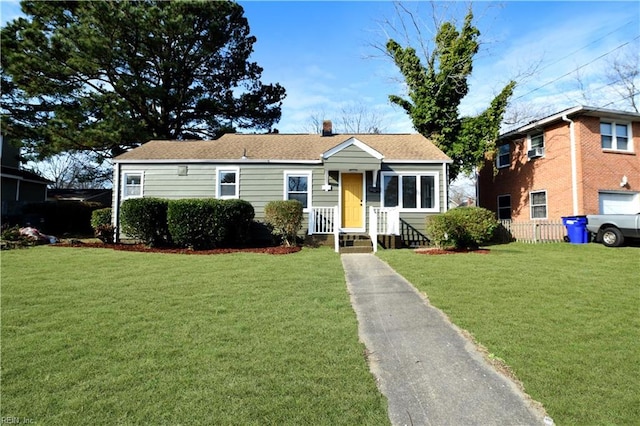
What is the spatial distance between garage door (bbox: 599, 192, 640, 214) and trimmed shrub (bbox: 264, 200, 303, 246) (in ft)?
41.7

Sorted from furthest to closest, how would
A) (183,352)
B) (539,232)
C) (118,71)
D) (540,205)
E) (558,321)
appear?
(118,71) < (540,205) < (539,232) < (558,321) < (183,352)

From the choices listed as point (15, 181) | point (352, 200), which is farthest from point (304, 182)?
point (15, 181)

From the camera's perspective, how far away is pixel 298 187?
1307 centimetres

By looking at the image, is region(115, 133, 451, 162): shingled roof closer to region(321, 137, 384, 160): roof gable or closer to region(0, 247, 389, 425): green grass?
region(321, 137, 384, 160): roof gable

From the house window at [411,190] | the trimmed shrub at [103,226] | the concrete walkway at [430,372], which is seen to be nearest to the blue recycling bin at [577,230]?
the house window at [411,190]

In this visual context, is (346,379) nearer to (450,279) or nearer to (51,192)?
(450,279)

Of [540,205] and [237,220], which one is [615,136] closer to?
[540,205]

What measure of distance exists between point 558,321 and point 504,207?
15.6 meters

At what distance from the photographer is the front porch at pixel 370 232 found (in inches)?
438

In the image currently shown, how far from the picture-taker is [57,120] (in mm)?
18766

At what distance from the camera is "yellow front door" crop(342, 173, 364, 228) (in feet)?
42.0

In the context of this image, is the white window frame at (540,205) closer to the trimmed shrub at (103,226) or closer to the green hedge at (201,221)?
the green hedge at (201,221)

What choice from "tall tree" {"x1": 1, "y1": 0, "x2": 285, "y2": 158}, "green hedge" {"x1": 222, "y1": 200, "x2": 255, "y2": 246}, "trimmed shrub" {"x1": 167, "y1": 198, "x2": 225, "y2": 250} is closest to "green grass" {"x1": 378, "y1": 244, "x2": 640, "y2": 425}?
"green hedge" {"x1": 222, "y1": 200, "x2": 255, "y2": 246}

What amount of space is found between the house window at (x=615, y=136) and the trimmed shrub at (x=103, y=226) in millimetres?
19717
